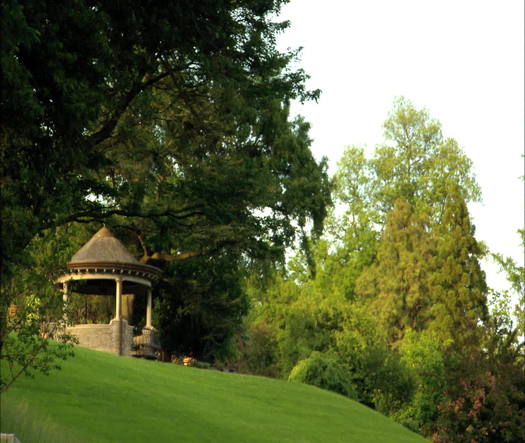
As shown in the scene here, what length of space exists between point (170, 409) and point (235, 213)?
4.51 m

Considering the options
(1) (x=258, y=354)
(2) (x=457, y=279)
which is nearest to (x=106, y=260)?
(1) (x=258, y=354)

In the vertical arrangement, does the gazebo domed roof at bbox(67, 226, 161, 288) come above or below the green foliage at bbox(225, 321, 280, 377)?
above

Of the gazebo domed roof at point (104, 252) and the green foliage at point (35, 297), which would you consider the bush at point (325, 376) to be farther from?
the green foliage at point (35, 297)

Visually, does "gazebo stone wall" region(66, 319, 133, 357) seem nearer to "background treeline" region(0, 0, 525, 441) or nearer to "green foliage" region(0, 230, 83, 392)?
"background treeline" region(0, 0, 525, 441)

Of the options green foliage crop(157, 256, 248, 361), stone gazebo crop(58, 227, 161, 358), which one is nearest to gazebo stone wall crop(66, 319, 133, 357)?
stone gazebo crop(58, 227, 161, 358)

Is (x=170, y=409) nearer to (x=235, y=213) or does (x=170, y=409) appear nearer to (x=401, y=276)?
(x=235, y=213)

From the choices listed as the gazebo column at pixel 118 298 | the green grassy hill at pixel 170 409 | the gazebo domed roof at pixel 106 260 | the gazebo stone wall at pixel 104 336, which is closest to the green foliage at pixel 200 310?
the gazebo domed roof at pixel 106 260

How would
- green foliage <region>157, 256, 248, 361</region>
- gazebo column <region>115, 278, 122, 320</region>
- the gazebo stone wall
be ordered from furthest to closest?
green foliage <region>157, 256, 248, 361</region> → gazebo column <region>115, 278, 122, 320</region> → the gazebo stone wall

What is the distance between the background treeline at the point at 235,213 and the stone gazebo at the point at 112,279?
1.32 metres

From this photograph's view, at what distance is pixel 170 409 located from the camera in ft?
63.9

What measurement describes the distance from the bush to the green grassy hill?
3728mm

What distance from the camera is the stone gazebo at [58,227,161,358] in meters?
30.1

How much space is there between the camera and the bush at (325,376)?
31.0m

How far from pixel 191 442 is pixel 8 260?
8290mm
